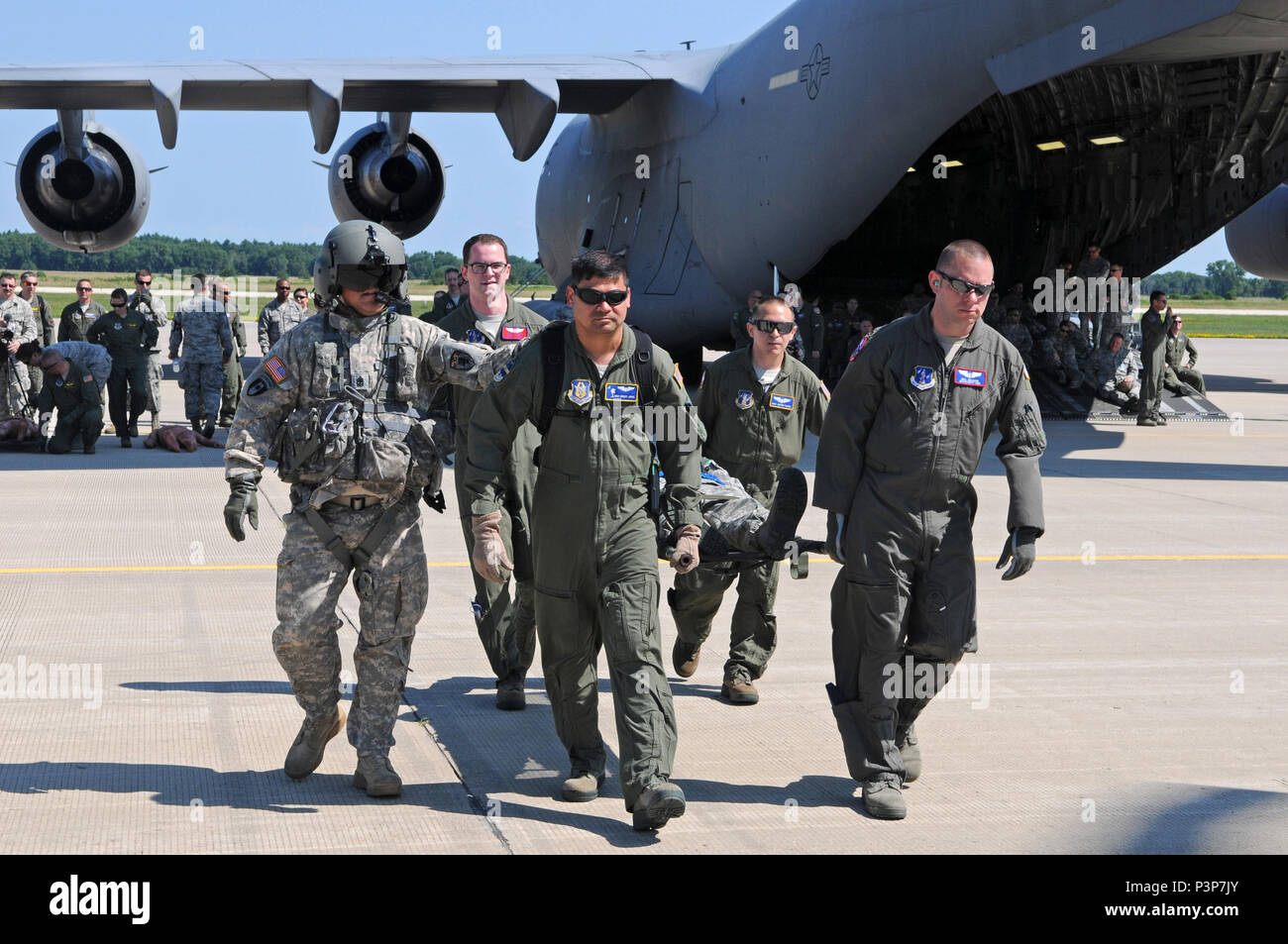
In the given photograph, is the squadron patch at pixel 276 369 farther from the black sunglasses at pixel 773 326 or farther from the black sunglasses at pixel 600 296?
the black sunglasses at pixel 773 326

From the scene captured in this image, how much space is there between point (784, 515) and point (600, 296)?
106cm

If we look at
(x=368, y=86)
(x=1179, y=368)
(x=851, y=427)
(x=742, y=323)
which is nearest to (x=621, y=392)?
(x=851, y=427)

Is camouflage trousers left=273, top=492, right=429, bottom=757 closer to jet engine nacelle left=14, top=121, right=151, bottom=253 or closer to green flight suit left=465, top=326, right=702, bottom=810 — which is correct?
green flight suit left=465, top=326, right=702, bottom=810

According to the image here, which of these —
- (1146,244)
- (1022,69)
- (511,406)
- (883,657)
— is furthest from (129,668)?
(1146,244)

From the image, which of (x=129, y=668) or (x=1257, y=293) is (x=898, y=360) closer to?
(x=129, y=668)

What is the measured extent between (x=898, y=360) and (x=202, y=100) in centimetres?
1692

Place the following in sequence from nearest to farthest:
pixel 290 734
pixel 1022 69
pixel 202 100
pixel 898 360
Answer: pixel 898 360, pixel 290 734, pixel 1022 69, pixel 202 100

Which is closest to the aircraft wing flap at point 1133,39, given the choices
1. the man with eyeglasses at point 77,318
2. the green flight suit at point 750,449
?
the green flight suit at point 750,449

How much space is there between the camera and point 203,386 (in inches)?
647

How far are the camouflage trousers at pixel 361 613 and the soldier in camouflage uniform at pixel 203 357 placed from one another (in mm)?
12056

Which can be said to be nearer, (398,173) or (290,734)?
(290,734)

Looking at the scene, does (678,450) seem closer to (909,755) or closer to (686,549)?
(686,549)

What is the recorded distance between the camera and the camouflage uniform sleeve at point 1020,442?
4988 millimetres

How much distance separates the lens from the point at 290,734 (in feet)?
18.6
